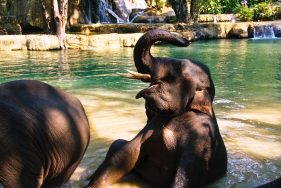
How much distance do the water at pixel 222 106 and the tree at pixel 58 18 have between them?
660cm

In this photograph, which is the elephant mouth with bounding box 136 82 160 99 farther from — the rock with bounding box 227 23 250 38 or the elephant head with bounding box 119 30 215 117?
the rock with bounding box 227 23 250 38

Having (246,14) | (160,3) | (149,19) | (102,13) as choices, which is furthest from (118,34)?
(246,14)

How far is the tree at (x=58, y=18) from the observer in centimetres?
2109

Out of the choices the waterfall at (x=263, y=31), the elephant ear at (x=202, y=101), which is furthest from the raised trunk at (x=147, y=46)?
the waterfall at (x=263, y=31)

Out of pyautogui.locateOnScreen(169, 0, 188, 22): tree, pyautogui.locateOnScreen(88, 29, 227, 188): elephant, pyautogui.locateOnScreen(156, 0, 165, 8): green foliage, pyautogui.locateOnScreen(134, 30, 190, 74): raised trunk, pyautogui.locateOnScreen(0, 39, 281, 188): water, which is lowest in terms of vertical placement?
pyautogui.locateOnScreen(0, 39, 281, 188): water

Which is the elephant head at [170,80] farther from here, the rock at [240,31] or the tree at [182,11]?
the tree at [182,11]

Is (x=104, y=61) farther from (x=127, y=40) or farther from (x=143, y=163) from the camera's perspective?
(x=143, y=163)

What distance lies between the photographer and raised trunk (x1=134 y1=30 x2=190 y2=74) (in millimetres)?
3270

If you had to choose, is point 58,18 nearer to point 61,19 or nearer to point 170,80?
point 61,19

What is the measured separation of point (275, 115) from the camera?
247 inches

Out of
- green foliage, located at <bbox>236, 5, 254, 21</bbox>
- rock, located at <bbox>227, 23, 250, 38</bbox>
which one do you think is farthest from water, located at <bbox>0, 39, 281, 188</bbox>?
green foliage, located at <bbox>236, 5, 254, 21</bbox>

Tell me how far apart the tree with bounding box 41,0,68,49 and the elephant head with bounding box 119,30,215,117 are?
721 inches

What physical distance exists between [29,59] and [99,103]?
960 centimetres

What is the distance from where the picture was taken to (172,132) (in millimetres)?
3479
